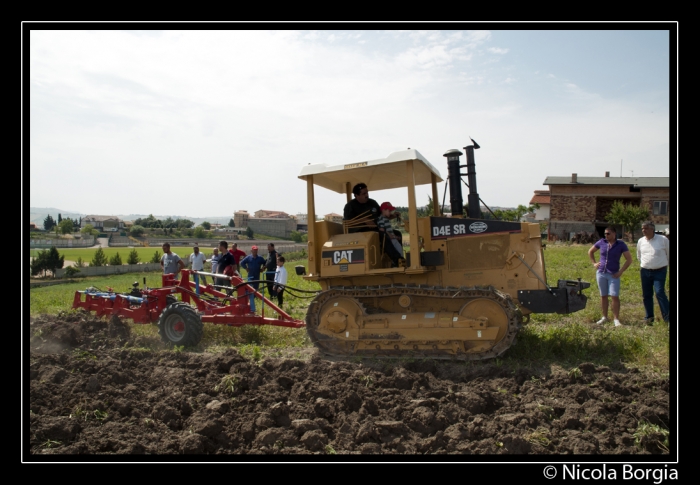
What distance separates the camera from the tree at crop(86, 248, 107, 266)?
42.8 metres

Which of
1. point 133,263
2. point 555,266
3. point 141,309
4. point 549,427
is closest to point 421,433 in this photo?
point 549,427

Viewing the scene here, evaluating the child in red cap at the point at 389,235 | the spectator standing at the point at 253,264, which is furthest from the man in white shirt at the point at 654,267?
the spectator standing at the point at 253,264

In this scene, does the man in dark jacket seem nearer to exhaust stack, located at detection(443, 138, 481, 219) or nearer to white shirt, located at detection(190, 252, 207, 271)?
exhaust stack, located at detection(443, 138, 481, 219)

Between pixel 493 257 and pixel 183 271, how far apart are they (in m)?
5.63

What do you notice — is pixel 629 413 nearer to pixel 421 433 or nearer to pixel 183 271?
pixel 421 433

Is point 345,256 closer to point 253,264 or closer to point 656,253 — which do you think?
point 656,253

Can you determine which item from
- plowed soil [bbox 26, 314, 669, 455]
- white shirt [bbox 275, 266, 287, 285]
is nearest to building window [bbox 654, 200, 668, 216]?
white shirt [bbox 275, 266, 287, 285]

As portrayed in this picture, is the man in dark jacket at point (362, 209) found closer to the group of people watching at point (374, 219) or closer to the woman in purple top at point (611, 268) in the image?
the group of people watching at point (374, 219)

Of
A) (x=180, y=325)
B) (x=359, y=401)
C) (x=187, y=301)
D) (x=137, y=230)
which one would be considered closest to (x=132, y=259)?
(x=137, y=230)

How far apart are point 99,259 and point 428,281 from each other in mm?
43560

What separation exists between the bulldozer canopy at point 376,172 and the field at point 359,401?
8.84 ft

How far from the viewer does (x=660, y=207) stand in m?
45.6

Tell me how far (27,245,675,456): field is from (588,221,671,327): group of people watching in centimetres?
92

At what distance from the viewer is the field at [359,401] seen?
4398 mm
